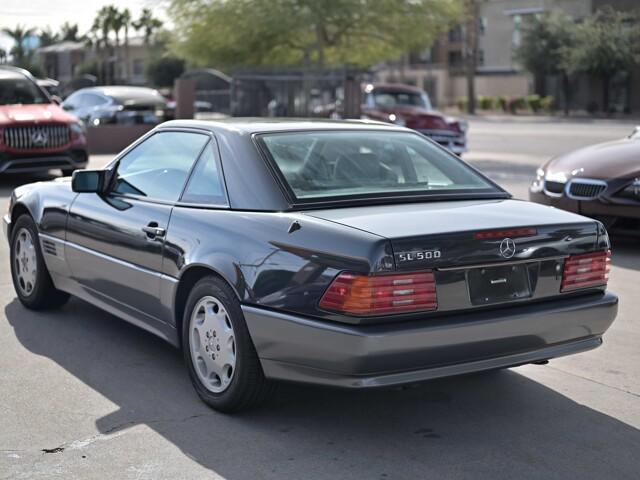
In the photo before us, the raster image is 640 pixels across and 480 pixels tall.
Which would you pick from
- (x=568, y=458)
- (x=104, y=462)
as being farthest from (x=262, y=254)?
(x=568, y=458)

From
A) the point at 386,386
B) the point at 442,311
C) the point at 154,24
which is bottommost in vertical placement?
the point at 386,386

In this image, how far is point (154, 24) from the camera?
89250 millimetres

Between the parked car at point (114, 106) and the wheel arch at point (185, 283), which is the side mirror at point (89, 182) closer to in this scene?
the wheel arch at point (185, 283)

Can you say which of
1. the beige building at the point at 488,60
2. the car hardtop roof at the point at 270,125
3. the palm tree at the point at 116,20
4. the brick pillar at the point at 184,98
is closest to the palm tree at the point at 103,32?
the palm tree at the point at 116,20

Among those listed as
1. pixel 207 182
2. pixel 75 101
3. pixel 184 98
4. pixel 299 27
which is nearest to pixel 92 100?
pixel 75 101

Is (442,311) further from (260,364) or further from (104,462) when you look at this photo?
(104,462)

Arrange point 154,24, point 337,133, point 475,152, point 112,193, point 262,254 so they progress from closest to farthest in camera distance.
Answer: point 262,254
point 337,133
point 112,193
point 475,152
point 154,24

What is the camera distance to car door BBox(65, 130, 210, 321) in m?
5.33

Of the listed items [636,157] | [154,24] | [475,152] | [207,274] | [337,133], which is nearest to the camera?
[207,274]

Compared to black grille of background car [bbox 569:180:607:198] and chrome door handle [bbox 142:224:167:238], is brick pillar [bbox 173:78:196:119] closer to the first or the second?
black grille of background car [bbox 569:180:607:198]

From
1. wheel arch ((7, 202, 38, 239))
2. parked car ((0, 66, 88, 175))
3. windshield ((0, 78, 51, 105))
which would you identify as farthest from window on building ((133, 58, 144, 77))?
wheel arch ((7, 202, 38, 239))

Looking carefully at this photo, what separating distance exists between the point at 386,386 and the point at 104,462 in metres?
1.22

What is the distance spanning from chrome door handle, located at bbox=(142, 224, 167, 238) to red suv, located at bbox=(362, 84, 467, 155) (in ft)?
49.6

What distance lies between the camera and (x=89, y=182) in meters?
5.98
